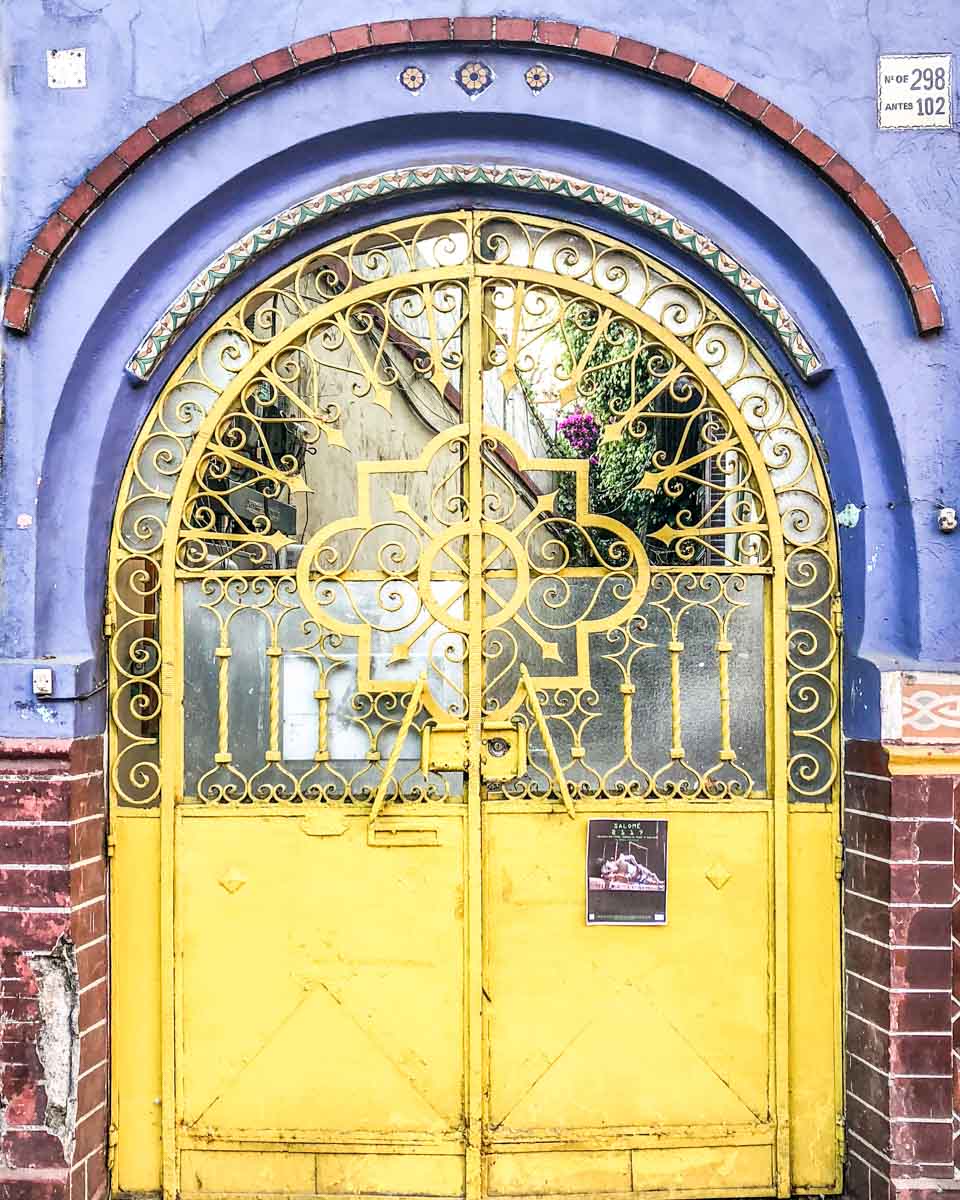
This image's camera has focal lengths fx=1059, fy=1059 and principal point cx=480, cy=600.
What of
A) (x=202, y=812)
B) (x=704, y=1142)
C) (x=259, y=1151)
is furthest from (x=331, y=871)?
(x=704, y=1142)

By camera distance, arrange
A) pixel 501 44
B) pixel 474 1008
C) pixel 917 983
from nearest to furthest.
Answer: pixel 917 983 < pixel 501 44 < pixel 474 1008

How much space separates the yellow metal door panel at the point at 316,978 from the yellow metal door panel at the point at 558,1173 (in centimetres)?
26

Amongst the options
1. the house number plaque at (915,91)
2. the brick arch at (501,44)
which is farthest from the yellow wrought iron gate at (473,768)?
the house number plaque at (915,91)

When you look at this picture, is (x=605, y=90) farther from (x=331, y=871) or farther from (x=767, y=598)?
Result: (x=331, y=871)

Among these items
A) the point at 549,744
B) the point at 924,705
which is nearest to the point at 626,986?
the point at 549,744

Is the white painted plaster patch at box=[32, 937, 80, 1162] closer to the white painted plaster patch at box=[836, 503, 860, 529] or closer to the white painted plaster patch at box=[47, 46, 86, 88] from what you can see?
the white painted plaster patch at box=[47, 46, 86, 88]

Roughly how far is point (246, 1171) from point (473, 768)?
173 centimetres

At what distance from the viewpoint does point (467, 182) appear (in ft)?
13.0

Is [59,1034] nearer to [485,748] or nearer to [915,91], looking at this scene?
[485,748]

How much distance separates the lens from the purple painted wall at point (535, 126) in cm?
382

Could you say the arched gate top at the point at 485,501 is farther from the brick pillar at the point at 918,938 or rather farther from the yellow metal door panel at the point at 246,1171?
the yellow metal door panel at the point at 246,1171

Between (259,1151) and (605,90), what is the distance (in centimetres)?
413

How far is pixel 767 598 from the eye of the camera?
4.02 m

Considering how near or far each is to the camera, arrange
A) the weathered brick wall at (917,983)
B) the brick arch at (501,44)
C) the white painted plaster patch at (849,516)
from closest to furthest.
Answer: the weathered brick wall at (917,983), the brick arch at (501,44), the white painted plaster patch at (849,516)
